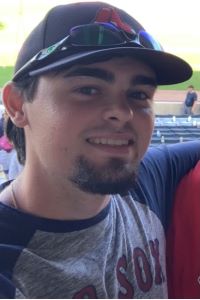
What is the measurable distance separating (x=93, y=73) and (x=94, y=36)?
7cm

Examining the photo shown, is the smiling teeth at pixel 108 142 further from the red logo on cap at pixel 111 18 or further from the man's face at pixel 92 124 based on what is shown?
the red logo on cap at pixel 111 18

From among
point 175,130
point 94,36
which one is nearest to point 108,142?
point 94,36

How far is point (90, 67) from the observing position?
0.85 metres

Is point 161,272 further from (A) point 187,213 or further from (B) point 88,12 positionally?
(B) point 88,12

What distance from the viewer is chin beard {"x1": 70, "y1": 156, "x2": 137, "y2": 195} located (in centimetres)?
84

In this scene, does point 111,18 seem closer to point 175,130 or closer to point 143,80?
point 143,80

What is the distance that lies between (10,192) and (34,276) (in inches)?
9.5

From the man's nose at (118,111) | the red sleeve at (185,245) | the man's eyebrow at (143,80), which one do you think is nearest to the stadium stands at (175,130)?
the red sleeve at (185,245)

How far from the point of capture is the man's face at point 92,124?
2.74 feet

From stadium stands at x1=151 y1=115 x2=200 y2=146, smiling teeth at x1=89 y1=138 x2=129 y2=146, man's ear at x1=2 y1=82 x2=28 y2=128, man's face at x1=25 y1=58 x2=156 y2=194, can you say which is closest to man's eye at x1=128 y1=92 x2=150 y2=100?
man's face at x1=25 y1=58 x2=156 y2=194

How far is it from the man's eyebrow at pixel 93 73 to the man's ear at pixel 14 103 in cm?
17

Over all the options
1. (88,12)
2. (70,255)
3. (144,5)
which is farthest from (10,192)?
(144,5)

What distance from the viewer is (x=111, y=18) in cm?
90

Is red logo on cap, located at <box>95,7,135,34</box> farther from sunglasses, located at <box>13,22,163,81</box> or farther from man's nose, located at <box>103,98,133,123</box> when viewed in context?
man's nose, located at <box>103,98,133,123</box>
